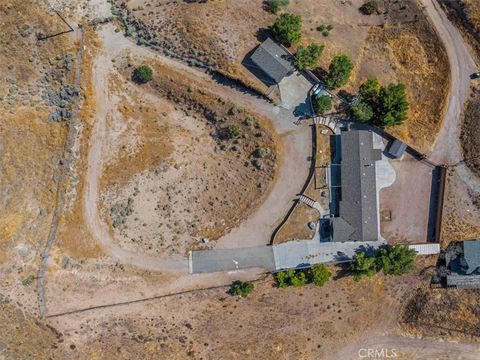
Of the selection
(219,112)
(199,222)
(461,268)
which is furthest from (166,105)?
(461,268)

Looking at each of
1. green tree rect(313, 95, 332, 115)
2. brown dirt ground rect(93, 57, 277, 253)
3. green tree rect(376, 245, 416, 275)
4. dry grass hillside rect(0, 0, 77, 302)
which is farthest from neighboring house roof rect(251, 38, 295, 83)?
green tree rect(376, 245, 416, 275)

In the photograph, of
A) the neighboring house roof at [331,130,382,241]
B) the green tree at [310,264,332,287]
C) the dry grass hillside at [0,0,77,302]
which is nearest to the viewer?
the green tree at [310,264,332,287]

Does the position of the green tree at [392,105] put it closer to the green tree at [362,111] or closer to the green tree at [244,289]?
the green tree at [362,111]

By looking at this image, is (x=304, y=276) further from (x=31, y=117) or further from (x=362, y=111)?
(x=31, y=117)

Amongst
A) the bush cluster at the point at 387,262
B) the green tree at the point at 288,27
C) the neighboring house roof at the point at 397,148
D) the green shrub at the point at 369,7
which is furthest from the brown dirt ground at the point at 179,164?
the green shrub at the point at 369,7

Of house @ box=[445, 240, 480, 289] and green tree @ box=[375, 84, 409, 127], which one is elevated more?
green tree @ box=[375, 84, 409, 127]

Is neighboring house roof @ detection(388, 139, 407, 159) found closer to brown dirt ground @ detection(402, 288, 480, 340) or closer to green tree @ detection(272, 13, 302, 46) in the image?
green tree @ detection(272, 13, 302, 46)
